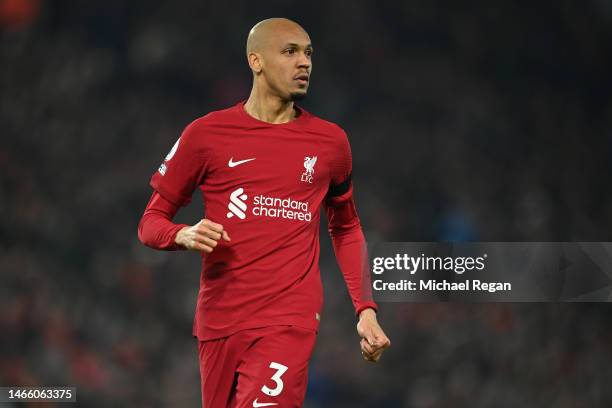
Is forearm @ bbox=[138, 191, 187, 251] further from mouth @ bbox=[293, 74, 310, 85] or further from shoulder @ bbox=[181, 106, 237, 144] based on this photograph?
mouth @ bbox=[293, 74, 310, 85]

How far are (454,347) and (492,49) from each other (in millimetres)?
1766

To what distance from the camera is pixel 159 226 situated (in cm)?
277

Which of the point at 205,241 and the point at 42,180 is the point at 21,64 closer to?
the point at 42,180

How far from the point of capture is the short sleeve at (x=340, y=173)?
304 centimetres

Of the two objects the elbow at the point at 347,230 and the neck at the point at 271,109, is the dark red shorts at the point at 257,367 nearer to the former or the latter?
the elbow at the point at 347,230

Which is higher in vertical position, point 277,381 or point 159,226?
point 159,226

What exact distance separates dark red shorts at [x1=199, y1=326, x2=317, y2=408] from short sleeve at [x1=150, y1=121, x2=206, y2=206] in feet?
1.56

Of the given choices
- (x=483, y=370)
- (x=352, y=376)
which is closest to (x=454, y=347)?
(x=483, y=370)

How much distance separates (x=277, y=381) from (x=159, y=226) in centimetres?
56

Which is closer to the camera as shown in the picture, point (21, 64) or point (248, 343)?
point (248, 343)

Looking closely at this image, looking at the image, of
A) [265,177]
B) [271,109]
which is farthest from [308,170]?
[271,109]

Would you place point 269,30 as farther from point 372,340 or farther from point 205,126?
point 372,340

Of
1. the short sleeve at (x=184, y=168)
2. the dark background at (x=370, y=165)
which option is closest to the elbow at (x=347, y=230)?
the short sleeve at (x=184, y=168)

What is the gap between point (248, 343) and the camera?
108 inches
